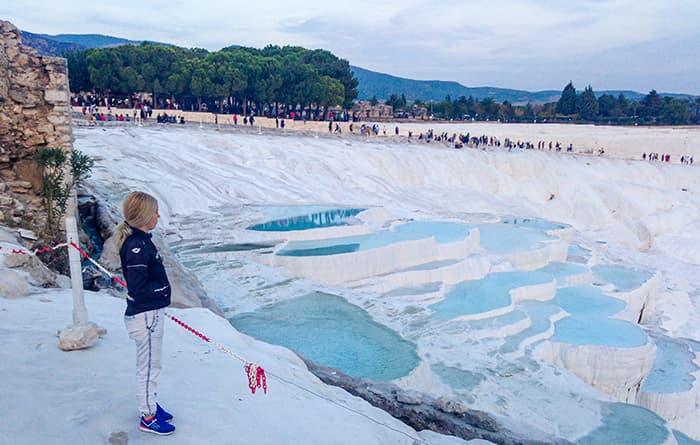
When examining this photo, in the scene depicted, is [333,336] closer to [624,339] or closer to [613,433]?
[613,433]

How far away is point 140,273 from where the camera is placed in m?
2.48

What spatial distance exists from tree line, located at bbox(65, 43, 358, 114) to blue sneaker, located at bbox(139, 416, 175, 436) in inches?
1226

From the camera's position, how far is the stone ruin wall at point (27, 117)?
6.71 m

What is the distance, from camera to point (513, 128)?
4628 centimetres

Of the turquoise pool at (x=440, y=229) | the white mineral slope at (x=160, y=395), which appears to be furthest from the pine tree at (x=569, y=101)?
the white mineral slope at (x=160, y=395)

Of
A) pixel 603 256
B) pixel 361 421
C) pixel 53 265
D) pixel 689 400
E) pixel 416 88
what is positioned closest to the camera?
pixel 361 421

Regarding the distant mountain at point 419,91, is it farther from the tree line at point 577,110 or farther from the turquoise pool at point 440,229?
the turquoise pool at point 440,229

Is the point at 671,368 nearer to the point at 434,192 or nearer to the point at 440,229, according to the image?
the point at 440,229

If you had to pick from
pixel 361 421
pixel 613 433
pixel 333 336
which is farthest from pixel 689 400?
pixel 361 421

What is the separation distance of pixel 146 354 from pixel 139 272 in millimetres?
394

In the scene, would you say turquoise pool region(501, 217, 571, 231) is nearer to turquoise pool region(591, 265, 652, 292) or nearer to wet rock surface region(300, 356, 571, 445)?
turquoise pool region(591, 265, 652, 292)

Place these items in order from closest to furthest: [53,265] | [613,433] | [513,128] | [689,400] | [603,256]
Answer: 1. [53,265]
2. [613,433]
3. [689,400]
4. [603,256]
5. [513,128]

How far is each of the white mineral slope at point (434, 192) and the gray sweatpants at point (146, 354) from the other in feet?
16.4

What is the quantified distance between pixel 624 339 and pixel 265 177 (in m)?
12.2
